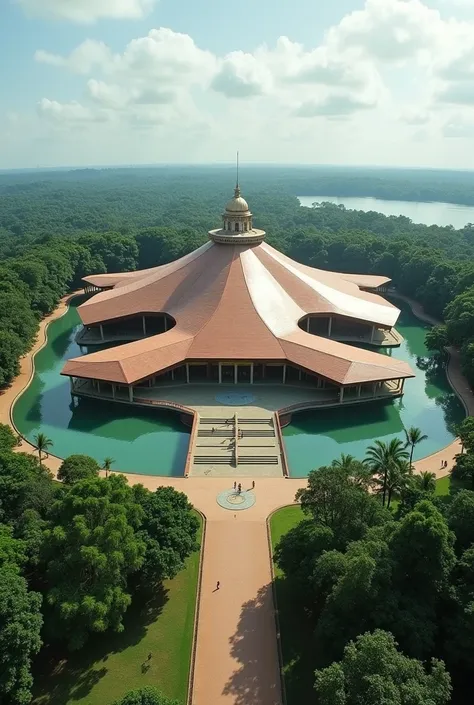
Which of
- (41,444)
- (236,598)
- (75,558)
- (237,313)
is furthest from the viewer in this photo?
(237,313)

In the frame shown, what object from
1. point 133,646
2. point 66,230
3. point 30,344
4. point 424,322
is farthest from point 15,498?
point 66,230

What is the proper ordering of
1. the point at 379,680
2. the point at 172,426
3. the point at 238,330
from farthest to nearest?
the point at 238,330
the point at 172,426
the point at 379,680

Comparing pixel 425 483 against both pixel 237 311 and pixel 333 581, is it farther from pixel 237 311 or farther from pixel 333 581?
pixel 237 311

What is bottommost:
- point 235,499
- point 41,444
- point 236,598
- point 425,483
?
point 235,499

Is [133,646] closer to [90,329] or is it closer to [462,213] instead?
[90,329]

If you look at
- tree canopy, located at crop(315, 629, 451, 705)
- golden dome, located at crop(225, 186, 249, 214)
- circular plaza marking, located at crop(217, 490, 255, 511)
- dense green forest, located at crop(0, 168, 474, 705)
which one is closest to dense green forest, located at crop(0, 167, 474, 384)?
dense green forest, located at crop(0, 168, 474, 705)

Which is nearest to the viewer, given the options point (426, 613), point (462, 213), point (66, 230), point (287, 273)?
point (426, 613)

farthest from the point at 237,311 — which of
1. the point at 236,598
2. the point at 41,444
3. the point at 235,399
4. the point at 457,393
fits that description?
the point at 236,598
